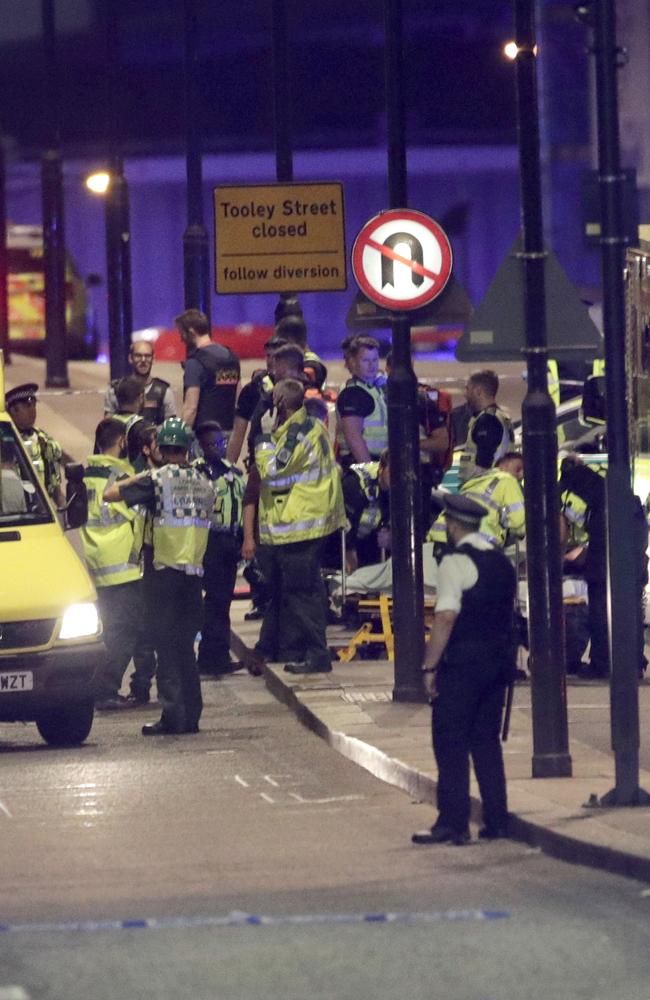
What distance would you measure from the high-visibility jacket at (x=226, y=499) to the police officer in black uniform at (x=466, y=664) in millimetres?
5915

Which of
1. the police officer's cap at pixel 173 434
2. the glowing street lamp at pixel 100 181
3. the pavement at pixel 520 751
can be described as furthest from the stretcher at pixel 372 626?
the glowing street lamp at pixel 100 181

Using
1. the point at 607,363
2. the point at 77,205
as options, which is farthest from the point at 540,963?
the point at 77,205

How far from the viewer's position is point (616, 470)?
11.3 metres

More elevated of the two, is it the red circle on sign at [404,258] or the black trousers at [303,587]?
the red circle on sign at [404,258]

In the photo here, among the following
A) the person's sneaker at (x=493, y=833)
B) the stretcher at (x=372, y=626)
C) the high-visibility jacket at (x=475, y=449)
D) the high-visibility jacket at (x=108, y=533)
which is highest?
the high-visibility jacket at (x=475, y=449)

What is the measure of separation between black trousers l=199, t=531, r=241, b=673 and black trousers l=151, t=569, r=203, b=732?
217 centimetres

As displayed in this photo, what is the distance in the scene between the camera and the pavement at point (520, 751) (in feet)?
34.3

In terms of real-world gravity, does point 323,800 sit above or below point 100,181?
below

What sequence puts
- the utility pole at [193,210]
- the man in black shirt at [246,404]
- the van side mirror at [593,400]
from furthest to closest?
1. the utility pole at [193,210]
2. the man in black shirt at [246,404]
3. the van side mirror at [593,400]

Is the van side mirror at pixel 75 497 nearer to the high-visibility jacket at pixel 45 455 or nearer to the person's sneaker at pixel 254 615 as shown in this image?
the high-visibility jacket at pixel 45 455

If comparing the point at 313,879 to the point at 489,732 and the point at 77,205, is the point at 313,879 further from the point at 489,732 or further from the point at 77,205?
the point at 77,205

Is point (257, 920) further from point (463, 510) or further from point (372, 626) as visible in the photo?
point (372, 626)

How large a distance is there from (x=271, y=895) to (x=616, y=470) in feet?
9.02

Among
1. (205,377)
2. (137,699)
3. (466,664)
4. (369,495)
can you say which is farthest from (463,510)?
(205,377)
